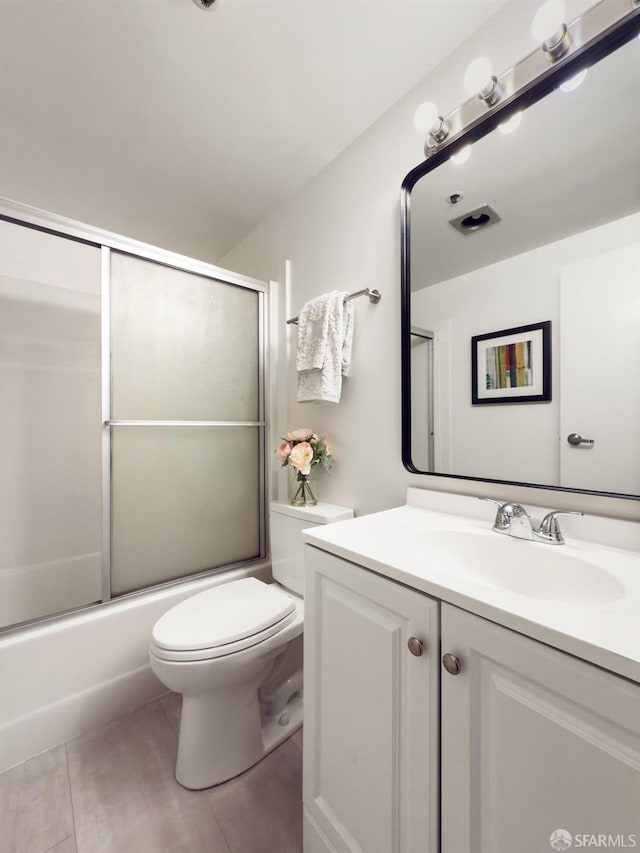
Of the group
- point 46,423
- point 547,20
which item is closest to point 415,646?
point 547,20

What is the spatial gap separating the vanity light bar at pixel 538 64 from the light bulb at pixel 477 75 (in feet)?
0.33

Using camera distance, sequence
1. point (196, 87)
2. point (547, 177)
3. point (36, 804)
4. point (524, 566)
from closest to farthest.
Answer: point (524, 566)
point (547, 177)
point (36, 804)
point (196, 87)

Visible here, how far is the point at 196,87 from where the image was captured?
1251 millimetres

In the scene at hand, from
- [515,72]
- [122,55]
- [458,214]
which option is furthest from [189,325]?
[515,72]

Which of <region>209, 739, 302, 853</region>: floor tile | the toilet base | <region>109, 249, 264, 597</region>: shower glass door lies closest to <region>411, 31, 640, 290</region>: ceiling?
<region>109, 249, 264, 597</region>: shower glass door

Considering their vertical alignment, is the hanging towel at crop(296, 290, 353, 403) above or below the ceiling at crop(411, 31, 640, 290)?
below

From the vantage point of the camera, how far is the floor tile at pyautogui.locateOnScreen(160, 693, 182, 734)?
4.32 ft

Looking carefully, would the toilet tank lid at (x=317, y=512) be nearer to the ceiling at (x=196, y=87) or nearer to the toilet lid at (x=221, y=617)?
the toilet lid at (x=221, y=617)

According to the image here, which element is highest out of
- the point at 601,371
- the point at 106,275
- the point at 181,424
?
the point at 106,275

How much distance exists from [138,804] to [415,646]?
1.06m

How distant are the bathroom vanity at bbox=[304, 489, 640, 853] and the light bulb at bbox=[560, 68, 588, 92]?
3.43ft

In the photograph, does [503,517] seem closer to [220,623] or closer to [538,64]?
[220,623]

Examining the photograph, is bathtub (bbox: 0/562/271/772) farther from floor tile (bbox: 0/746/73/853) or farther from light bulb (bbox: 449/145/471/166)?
light bulb (bbox: 449/145/471/166)

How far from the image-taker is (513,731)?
50 cm
